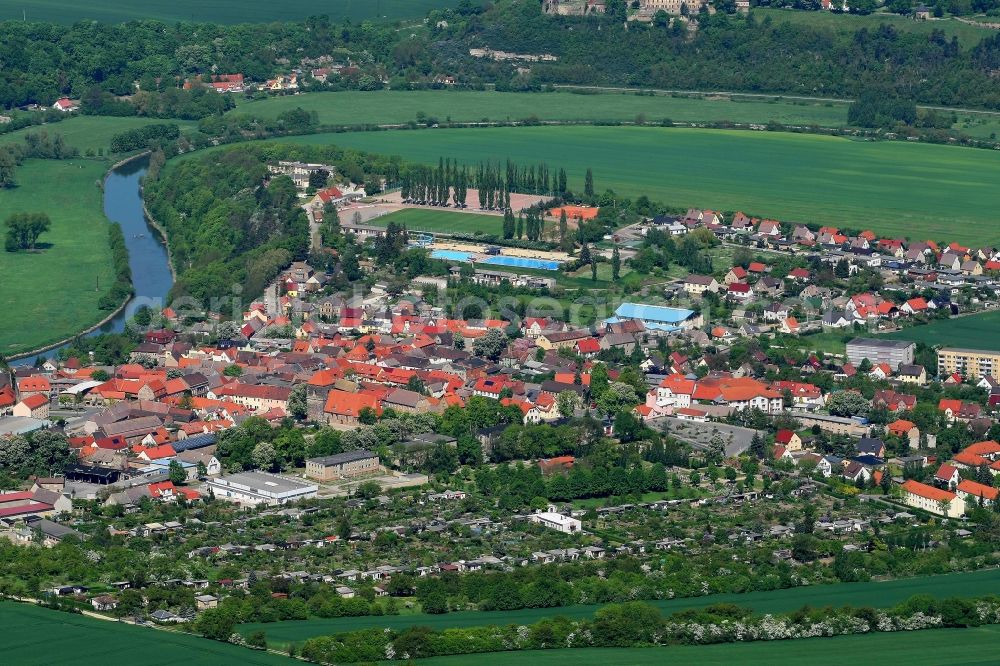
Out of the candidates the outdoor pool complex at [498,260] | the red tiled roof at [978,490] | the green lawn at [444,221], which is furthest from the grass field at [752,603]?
the green lawn at [444,221]

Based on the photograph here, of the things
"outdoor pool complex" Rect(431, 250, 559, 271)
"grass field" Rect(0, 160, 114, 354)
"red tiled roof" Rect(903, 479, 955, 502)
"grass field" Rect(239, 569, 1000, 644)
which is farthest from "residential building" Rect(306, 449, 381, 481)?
"outdoor pool complex" Rect(431, 250, 559, 271)

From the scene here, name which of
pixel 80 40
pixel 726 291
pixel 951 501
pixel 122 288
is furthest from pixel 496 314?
pixel 80 40

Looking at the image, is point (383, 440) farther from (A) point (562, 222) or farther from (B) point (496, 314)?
(A) point (562, 222)

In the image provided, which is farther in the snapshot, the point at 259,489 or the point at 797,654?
the point at 259,489

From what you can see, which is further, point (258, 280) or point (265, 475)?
point (258, 280)

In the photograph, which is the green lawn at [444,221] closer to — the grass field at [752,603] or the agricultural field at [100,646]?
the grass field at [752,603]

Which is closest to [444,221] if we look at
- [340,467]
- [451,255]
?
[451,255]

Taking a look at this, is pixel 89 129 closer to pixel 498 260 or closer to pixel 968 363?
pixel 498 260
